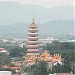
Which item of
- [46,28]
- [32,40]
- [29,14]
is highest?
[29,14]

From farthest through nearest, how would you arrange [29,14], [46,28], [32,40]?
[46,28], [29,14], [32,40]

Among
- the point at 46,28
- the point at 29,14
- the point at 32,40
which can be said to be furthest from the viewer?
the point at 46,28

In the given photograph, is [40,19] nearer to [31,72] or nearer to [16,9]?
[16,9]

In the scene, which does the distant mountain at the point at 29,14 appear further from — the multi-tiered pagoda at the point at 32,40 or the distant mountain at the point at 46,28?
the multi-tiered pagoda at the point at 32,40

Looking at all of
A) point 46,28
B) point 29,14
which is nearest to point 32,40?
point 29,14

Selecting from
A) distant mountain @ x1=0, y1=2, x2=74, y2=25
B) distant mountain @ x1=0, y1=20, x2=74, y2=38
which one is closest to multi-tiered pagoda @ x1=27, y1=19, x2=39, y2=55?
distant mountain @ x1=0, y1=20, x2=74, y2=38

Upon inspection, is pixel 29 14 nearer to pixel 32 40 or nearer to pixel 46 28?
pixel 46 28

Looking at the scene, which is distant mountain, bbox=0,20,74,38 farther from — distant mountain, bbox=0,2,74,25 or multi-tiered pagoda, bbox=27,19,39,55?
multi-tiered pagoda, bbox=27,19,39,55

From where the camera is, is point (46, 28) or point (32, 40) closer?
point (32, 40)

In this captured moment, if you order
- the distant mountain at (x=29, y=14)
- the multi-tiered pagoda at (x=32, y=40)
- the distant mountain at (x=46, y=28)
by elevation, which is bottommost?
the multi-tiered pagoda at (x=32, y=40)

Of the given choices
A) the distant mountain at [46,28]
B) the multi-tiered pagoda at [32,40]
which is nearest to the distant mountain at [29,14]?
the distant mountain at [46,28]

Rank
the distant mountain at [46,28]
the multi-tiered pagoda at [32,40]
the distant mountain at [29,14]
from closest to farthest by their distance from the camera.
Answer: the multi-tiered pagoda at [32,40] < the distant mountain at [46,28] < the distant mountain at [29,14]

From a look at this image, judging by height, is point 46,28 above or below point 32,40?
above
